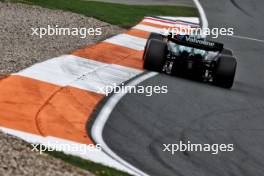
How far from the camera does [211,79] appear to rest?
41.7 feet

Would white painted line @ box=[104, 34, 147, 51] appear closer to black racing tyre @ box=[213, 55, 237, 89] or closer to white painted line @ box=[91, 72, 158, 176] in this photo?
black racing tyre @ box=[213, 55, 237, 89]

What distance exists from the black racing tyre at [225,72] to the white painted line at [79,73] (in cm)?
131

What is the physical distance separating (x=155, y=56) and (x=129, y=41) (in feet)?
9.09

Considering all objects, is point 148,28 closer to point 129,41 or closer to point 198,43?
point 129,41

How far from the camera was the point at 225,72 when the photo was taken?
12375 millimetres

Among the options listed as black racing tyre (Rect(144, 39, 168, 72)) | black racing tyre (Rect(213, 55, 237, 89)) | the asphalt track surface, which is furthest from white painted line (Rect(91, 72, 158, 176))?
black racing tyre (Rect(213, 55, 237, 89))

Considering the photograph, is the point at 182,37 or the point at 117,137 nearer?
the point at 117,137

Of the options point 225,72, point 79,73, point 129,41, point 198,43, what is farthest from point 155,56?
point 129,41

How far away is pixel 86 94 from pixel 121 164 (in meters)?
2.77

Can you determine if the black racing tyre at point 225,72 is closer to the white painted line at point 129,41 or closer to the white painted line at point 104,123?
the white painted line at point 104,123

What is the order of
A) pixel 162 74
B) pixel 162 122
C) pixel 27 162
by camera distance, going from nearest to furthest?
pixel 27 162 → pixel 162 122 → pixel 162 74

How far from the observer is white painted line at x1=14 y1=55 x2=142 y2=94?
430 inches

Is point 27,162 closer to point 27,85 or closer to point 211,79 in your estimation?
point 27,85

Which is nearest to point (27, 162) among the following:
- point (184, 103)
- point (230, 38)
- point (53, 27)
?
point (184, 103)
